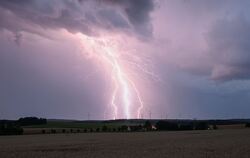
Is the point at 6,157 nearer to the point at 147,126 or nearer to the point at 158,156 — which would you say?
the point at 158,156

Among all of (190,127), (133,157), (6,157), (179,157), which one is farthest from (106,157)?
(190,127)

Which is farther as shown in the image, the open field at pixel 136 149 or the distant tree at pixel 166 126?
the distant tree at pixel 166 126

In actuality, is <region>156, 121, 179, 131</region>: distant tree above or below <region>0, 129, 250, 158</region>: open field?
above

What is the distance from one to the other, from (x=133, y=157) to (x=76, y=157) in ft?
18.9

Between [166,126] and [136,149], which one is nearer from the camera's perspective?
[136,149]

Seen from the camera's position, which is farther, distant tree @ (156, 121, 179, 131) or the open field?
distant tree @ (156, 121, 179, 131)

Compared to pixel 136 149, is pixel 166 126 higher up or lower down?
higher up

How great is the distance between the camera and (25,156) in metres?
44.8

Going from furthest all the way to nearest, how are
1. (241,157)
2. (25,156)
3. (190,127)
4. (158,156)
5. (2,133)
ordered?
(190,127) → (2,133) → (25,156) → (158,156) → (241,157)

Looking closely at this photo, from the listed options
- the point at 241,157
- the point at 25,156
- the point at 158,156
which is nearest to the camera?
the point at 241,157

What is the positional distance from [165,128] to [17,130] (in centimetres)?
7105

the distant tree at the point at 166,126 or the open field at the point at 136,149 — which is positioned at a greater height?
the distant tree at the point at 166,126

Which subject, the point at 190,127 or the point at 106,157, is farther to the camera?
the point at 190,127

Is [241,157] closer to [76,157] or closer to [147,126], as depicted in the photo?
[76,157]
